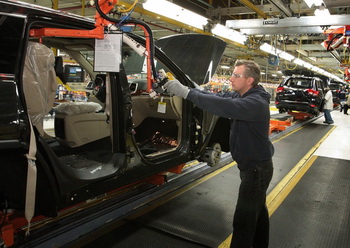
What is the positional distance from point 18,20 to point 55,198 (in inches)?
45.5

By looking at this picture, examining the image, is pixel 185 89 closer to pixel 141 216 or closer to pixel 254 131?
pixel 254 131

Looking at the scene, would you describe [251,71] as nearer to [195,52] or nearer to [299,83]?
[195,52]

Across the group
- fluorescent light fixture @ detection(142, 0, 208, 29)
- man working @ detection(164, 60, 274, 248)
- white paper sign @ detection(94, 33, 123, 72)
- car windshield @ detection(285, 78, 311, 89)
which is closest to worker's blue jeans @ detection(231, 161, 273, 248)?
man working @ detection(164, 60, 274, 248)

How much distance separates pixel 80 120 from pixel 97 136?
29 centimetres

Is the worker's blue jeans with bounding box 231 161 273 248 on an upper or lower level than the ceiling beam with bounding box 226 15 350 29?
lower

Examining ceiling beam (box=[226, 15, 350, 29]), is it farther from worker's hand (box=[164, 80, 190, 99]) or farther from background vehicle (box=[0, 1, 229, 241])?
worker's hand (box=[164, 80, 190, 99])

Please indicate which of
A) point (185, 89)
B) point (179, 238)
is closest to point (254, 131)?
point (185, 89)

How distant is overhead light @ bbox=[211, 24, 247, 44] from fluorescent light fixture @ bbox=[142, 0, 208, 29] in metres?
0.77

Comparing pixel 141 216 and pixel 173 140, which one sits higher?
pixel 173 140

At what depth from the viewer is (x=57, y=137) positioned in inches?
132

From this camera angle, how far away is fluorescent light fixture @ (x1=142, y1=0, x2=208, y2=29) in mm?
4890

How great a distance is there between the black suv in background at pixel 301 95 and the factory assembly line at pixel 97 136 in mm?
6600

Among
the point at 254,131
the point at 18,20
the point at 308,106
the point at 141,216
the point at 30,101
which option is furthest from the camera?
the point at 308,106

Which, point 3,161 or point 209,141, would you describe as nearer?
point 3,161
